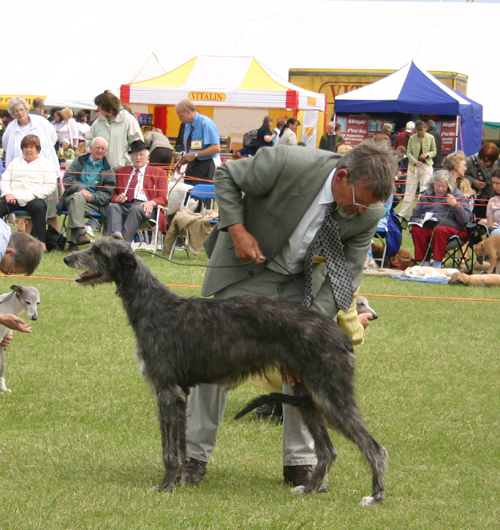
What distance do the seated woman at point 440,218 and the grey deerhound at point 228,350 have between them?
8281mm

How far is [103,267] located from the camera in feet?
12.4

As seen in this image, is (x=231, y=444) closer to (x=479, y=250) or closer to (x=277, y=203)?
(x=277, y=203)

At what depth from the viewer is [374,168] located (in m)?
3.44

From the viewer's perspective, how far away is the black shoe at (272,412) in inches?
205

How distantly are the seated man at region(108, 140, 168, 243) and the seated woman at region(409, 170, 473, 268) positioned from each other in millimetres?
3880

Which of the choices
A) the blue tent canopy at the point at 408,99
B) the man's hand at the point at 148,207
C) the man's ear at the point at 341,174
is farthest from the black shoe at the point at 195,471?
the blue tent canopy at the point at 408,99

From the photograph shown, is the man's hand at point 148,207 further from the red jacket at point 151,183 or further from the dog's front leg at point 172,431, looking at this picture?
the dog's front leg at point 172,431

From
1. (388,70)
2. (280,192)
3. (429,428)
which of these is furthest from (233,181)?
(388,70)

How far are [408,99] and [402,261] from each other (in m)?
8.91

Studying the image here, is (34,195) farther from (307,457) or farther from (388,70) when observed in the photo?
(388,70)

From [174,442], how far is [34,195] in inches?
313

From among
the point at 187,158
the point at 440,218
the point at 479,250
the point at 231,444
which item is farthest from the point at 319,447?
the point at 187,158

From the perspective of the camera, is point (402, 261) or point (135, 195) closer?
point (135, 195)

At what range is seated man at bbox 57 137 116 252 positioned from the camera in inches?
436
